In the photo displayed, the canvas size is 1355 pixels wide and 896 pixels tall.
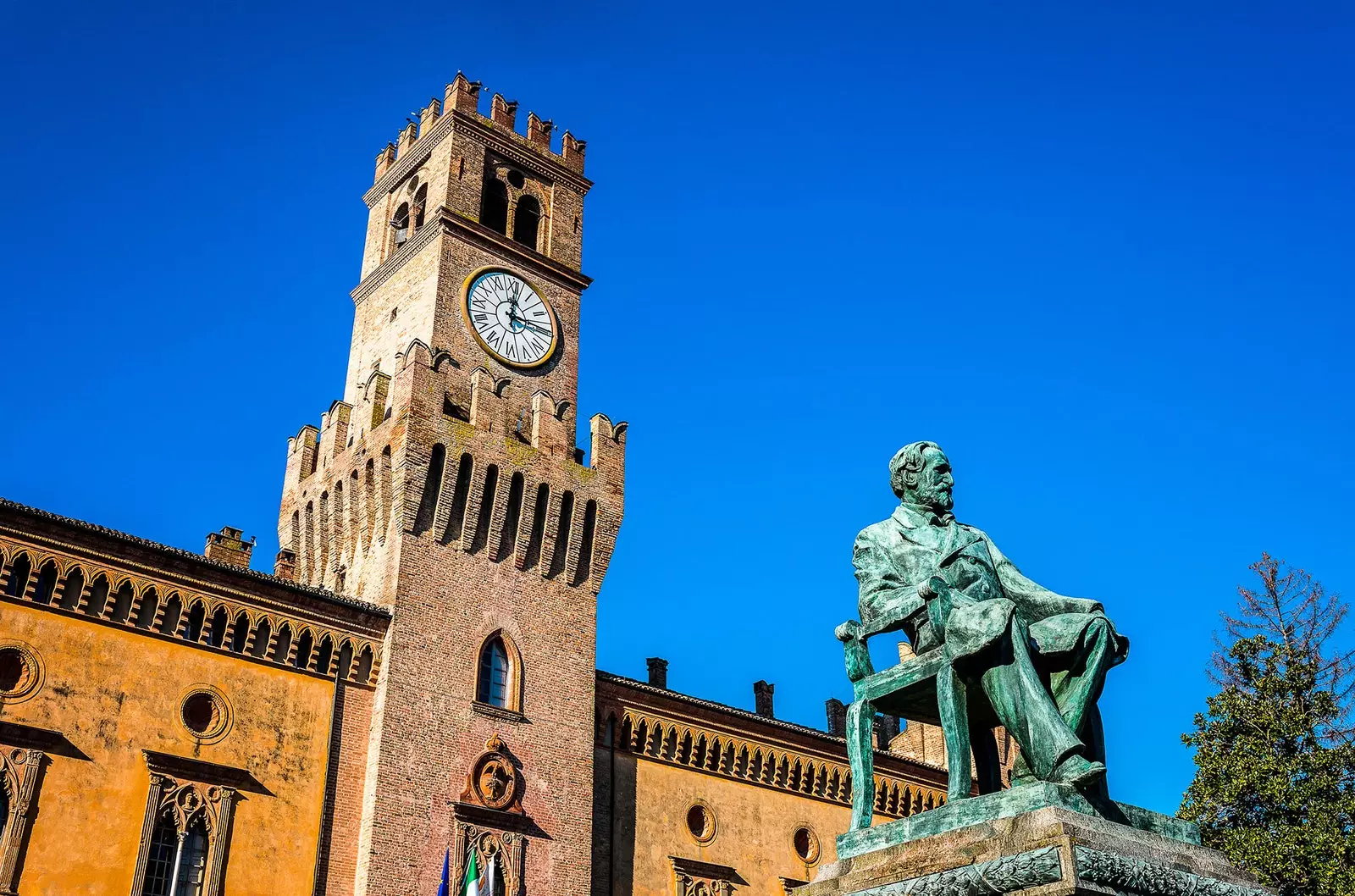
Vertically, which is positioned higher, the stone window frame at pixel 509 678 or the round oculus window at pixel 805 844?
the stone window frame at pixel 509 678

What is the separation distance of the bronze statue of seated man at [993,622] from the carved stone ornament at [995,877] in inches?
30.4

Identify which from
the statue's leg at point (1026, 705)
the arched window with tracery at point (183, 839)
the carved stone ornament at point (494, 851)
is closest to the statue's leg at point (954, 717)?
the statue's leg at point (1026, 705)

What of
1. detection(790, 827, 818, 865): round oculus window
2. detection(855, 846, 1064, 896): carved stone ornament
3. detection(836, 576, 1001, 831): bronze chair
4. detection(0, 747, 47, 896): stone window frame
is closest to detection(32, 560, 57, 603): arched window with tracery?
detection(0, 747, 47, 896): stone window frame

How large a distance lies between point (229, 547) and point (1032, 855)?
28551 mm

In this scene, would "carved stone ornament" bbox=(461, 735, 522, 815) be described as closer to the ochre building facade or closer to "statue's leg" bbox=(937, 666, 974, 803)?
the ochre building facade

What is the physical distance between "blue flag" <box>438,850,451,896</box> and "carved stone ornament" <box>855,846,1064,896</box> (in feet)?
67.5

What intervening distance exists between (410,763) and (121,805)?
553 cm

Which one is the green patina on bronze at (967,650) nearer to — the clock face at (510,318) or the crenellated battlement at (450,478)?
the crenellated battlement at (450,478)

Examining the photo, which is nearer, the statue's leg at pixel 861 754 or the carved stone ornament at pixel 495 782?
the statue's leg at pixel 861 754

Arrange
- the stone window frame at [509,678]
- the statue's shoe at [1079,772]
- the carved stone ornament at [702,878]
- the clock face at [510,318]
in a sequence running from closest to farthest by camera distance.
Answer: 1. the statue's shoe at [1079,772]
2. the stone window frame at [509,678]
3. the carved stone ornament at [702,878]
4. the clock face at [510,318]

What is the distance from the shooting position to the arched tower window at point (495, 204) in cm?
3538

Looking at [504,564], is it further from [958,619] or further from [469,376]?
[958,619]

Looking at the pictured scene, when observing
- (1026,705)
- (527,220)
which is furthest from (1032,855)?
(527,220)

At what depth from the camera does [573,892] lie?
28141mm
